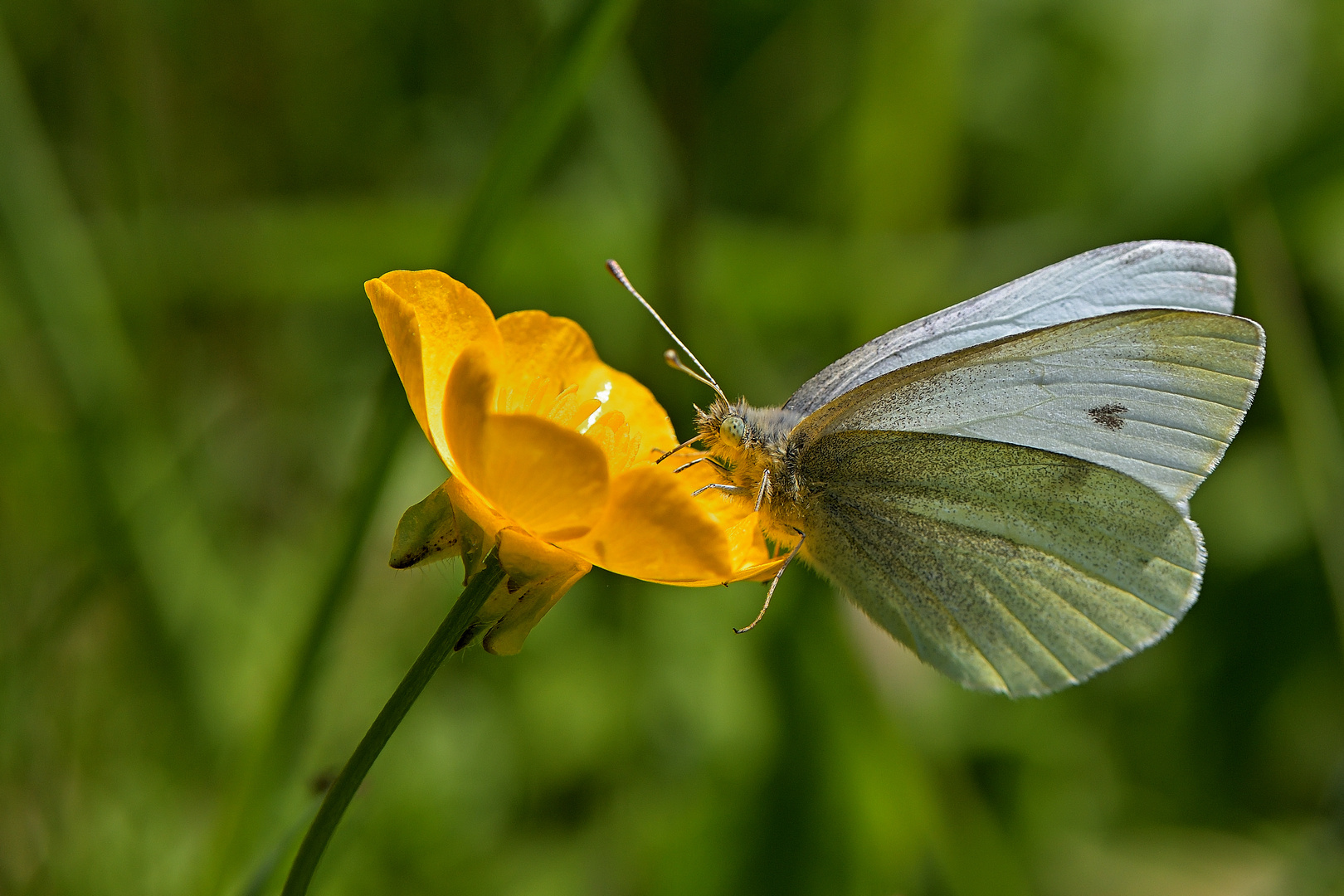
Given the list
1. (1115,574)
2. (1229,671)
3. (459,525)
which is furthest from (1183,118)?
(459,525)

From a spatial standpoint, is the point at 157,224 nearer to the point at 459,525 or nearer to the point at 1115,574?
the point at 459,525

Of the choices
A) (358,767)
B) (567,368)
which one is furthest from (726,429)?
(358,767)

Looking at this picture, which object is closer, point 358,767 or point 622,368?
point 358,767

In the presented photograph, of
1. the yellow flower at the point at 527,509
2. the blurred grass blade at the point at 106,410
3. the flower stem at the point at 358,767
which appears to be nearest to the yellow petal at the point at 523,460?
the yellow flower at the point at 527,509

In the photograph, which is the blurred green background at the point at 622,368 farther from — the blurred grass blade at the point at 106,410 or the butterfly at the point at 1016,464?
the butterfly at the point at 1016,464

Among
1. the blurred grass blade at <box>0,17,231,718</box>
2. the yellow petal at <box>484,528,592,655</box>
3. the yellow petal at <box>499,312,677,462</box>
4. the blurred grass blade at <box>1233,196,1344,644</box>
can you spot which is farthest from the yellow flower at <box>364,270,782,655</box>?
the blurred grass blade at <box>1233,196,1344,644</box>

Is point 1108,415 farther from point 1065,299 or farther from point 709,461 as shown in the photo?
point 709,461

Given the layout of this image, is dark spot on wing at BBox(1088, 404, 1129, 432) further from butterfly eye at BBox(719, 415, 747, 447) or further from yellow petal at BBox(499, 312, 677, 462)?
yellow petal at BBox(499, 312, 677, 462)
